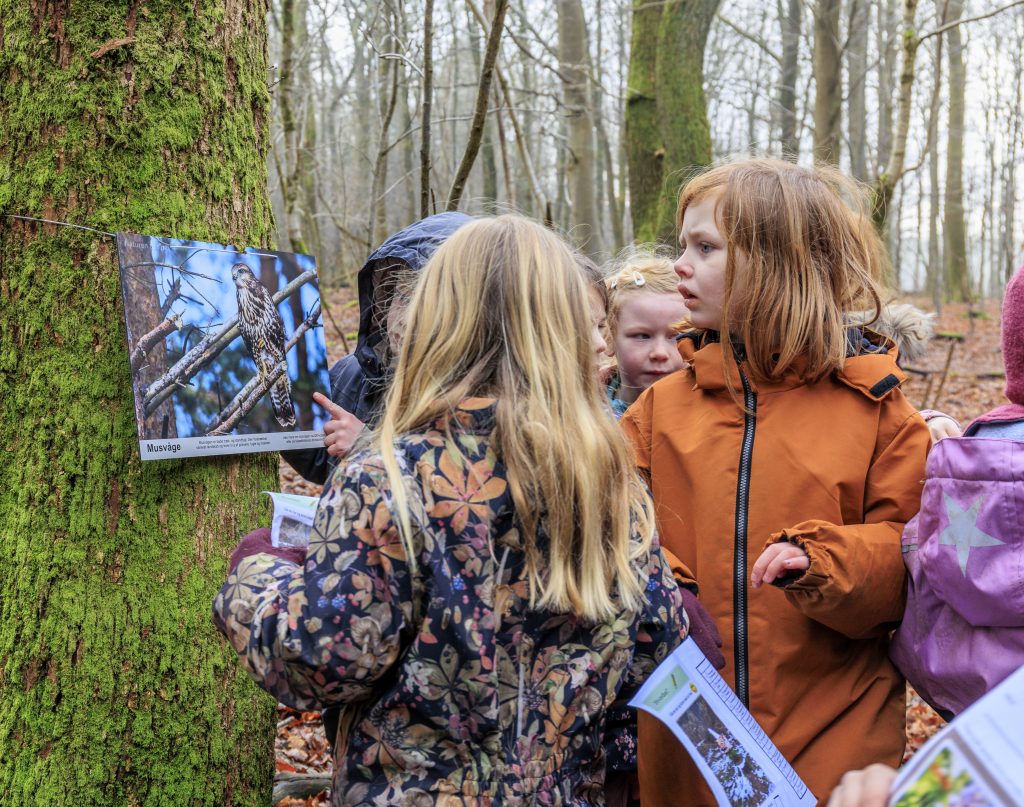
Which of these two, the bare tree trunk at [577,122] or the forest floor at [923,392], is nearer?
the forest floor at [923,392]

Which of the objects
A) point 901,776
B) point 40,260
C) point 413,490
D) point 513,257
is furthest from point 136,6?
point 901,776

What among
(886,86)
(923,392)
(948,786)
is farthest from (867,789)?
(886,86)

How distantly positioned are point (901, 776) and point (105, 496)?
1.58 meters

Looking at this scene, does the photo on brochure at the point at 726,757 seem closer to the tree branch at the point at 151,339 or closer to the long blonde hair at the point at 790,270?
the long blonde hair at the point at 790,270

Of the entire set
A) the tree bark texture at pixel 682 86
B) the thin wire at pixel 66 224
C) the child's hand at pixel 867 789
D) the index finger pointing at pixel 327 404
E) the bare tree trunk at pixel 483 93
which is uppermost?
the tree bark texture at pixel 682 86

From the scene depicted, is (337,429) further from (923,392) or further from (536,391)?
(923,392)

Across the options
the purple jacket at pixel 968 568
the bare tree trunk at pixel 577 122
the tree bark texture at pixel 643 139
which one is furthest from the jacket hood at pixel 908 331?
the bare tree trunk at pixel 577 122

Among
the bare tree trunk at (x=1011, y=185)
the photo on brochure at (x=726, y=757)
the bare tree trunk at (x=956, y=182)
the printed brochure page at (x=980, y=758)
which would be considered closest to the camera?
the printed brochure page at (x=980, y=758)

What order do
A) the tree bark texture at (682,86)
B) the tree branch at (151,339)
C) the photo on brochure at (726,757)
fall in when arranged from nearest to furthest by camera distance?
1. the photo on brochure at (726,757)
2. the tree branch at (151,339)
3. the tree bark texture at (682,86)

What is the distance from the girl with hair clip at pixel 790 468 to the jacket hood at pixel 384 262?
2.23ft

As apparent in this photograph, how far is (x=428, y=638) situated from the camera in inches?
53.2

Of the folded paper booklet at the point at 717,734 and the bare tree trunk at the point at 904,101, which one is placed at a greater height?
the bare tree trunk at the point at 904,101

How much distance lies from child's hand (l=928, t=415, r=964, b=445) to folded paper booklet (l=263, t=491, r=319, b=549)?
4.92 feet

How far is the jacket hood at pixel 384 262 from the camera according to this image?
89.9 inches
